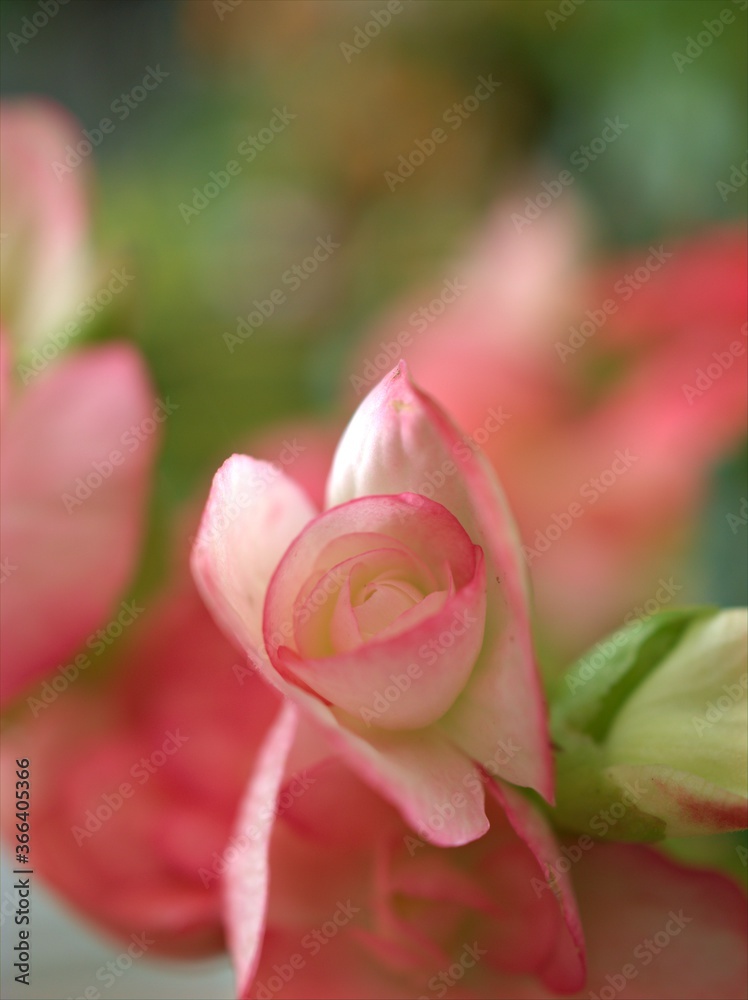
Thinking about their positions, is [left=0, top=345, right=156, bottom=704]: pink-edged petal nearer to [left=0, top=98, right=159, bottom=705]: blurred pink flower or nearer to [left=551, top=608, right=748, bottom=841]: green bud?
[left=0, top=98, right=159, bottom=705]: blurred pink flower

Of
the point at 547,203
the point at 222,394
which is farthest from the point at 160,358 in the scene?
the point at 547,203

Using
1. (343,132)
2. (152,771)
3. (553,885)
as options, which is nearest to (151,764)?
(152,771)

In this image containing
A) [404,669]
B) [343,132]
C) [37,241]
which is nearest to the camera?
[404,669]

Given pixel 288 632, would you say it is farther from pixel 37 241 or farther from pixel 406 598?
pixel 37 241

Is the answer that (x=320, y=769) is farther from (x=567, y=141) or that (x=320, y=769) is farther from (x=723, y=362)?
(x=567, y=141)

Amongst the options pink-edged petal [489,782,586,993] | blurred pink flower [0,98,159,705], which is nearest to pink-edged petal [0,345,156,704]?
blurred pink flower [0,98,159,705]
